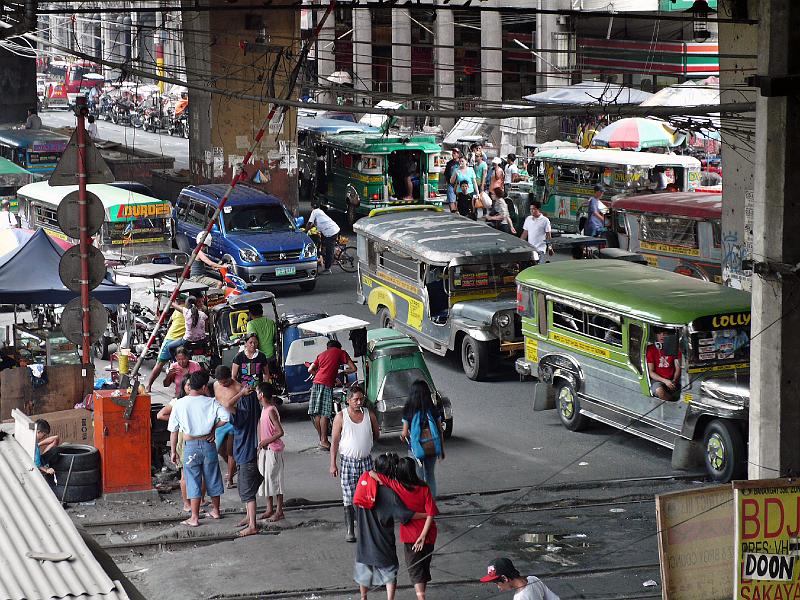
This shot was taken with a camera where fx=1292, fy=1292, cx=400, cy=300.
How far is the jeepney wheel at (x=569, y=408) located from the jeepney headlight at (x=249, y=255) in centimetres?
948

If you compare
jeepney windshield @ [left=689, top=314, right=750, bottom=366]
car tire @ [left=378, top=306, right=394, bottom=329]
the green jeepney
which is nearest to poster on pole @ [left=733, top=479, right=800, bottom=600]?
jeepney windshield @ [left=689, top=314, right=750, bottom=366]

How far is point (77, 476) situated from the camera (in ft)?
45.6

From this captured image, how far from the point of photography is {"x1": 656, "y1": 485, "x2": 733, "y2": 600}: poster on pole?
9.30 m

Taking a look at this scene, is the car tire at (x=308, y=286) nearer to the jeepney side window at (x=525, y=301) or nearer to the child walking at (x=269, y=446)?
the jeepney side window at (x=525, y=301)

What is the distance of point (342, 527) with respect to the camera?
13180mm

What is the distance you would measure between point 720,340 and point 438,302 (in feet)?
20.0

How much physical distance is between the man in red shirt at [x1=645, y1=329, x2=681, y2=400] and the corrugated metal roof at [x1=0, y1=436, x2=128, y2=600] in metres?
8.89

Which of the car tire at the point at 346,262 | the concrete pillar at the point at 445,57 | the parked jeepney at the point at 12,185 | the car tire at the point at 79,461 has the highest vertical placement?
the concrete pillar at the point at 445,57

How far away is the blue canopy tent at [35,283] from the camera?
1708 cm

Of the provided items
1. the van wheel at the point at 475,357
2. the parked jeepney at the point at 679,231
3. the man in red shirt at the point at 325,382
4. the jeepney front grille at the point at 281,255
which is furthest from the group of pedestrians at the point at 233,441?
the jeepney front grille at the point at 281,255

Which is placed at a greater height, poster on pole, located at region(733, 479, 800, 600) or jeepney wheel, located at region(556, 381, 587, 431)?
poster on pole, located at region(733, 479, 800, 600)

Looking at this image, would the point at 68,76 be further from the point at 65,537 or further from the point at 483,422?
the point at 65,537

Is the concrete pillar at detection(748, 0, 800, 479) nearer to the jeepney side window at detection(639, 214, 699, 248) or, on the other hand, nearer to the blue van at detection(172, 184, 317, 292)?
the jeepney side window at detection(639, 214, 699, 248)

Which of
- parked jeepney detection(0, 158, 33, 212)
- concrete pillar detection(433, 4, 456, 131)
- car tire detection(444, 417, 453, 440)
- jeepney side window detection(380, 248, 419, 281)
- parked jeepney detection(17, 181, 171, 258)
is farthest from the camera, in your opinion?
concrete pillar detection(433, 4, 456, 131)
